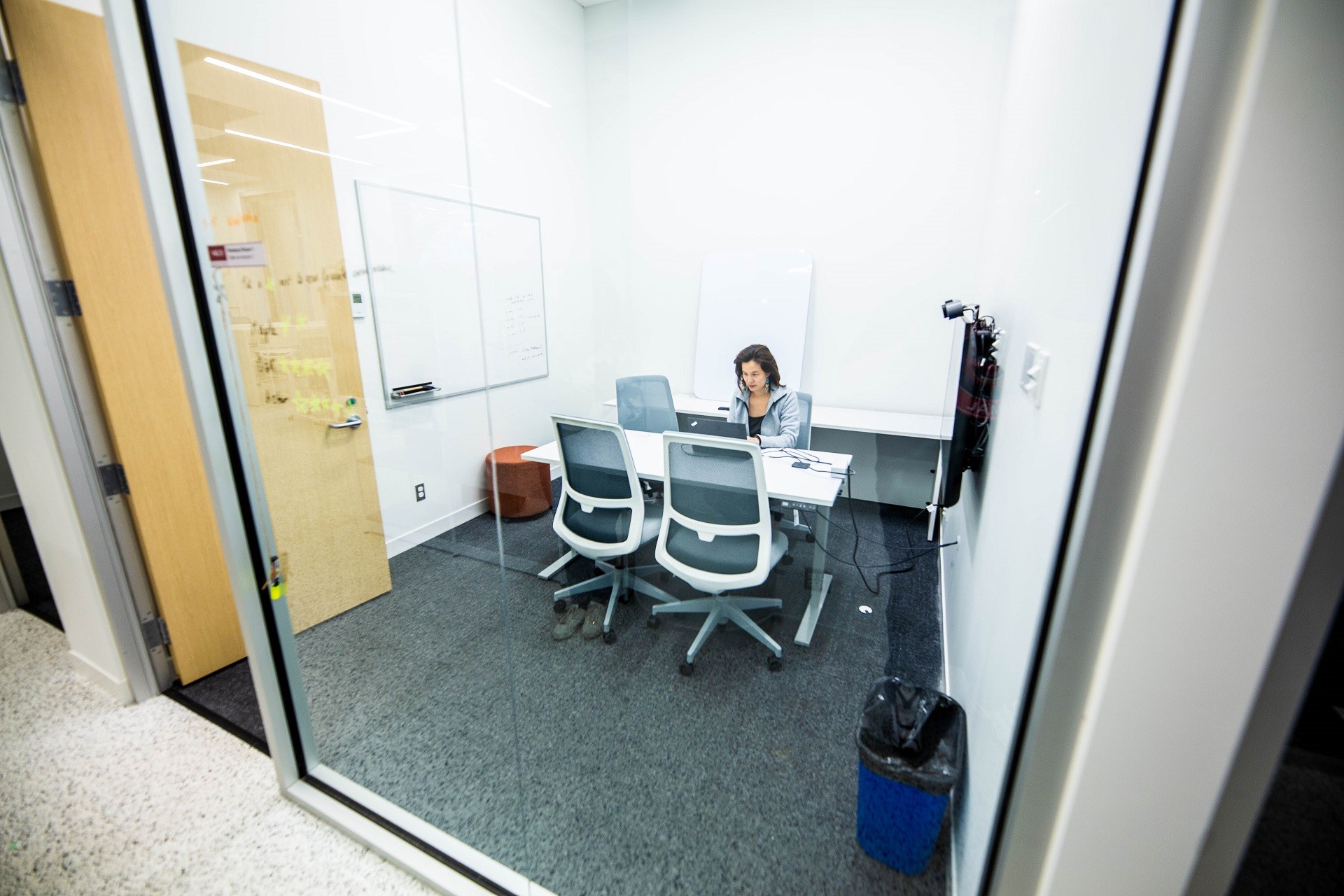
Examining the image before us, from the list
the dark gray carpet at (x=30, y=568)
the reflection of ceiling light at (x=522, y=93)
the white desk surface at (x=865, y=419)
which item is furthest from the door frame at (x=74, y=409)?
the white desk surface at (x=865, y=419)

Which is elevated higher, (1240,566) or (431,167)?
(431,167)

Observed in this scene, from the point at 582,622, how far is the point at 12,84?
2623 mm

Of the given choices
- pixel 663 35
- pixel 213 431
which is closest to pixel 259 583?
pixel 213 431

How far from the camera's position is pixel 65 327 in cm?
168

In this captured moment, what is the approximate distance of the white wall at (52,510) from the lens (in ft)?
5.51

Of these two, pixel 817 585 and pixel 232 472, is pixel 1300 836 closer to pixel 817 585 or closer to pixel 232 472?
pixel 817 585

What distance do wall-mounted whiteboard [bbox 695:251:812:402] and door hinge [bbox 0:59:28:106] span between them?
310cm

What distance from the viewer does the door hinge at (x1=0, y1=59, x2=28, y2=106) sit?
1.55 metres

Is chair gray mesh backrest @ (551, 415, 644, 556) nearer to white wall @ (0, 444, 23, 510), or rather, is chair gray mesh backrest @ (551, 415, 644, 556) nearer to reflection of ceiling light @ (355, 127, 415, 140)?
reflection of ceiling light @ (355, 127, 415, 140)

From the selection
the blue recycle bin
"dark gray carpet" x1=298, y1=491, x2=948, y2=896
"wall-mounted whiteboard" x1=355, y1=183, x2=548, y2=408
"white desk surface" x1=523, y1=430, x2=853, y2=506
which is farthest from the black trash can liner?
"wall-mounted whiteboard" x1=355, y1=183, x2=548, y2=408

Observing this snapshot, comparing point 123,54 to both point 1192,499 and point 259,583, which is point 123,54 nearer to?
point 259,583

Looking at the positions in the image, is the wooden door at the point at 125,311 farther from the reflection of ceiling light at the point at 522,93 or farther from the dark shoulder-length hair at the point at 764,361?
the dark shoulder-length hair at the point at 764,361

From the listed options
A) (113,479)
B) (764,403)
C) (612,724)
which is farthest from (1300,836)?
(113,479)

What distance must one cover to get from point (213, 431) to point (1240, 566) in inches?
79.5
